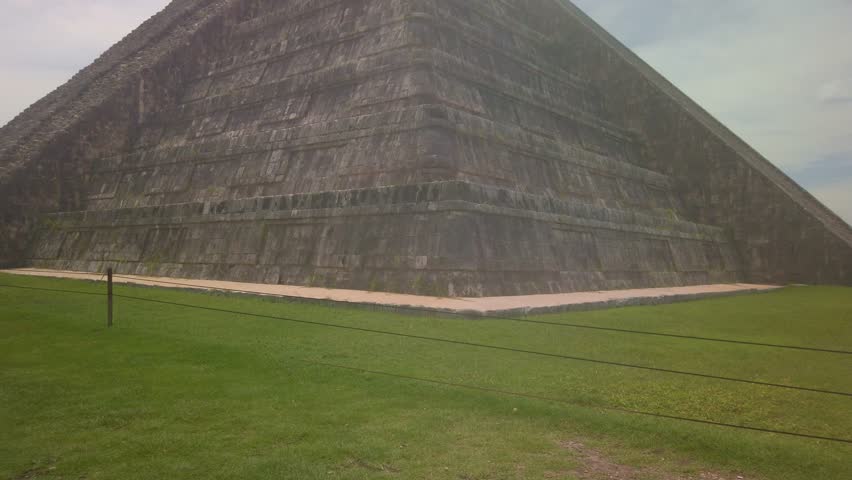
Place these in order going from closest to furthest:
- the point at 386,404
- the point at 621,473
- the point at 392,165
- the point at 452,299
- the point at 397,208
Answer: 1. the point at 621,473
2. the point at 386,404
3. the point at 452,299
4. the point at 397,208
5. the point at 392,165

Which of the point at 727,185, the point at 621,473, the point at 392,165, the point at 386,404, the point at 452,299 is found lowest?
the point at 621,473

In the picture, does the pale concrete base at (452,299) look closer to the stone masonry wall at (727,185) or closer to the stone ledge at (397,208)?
the stone ledge at (397,208)

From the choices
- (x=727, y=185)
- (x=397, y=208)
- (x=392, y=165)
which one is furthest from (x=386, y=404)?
(x=727, y=185)

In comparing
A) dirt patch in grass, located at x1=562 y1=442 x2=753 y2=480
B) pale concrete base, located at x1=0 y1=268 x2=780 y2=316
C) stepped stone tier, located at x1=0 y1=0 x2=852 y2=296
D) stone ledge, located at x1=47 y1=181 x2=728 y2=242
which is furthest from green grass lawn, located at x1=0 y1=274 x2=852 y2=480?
stepped stone tier, located at x1=0 y1=0 x2=852 y2=296

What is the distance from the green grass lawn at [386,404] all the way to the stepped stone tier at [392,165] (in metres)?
4.13

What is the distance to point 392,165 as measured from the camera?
46.3 feet

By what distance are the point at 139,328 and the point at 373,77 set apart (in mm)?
9670

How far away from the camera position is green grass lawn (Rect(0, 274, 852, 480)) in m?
4.34

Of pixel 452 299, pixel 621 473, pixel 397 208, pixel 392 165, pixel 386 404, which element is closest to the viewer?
pixel 621 473

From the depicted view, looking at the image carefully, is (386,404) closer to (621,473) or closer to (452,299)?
(621,473)

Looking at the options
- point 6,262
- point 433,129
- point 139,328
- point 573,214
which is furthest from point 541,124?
point 6,262

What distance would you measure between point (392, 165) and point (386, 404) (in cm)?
906

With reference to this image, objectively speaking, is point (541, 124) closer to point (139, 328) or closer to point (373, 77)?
point (373, 77)

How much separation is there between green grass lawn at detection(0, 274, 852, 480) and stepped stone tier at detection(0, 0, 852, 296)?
13.5 feet
